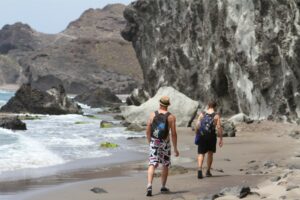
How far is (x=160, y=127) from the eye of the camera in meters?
10.0

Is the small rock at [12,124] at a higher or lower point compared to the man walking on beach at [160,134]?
lower

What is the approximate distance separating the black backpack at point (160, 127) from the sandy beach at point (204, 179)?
1.01 metres

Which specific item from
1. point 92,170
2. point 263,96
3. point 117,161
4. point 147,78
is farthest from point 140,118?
point 147,78

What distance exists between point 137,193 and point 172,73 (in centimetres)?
4741

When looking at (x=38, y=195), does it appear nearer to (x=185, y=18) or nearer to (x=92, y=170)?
(x=92, y=170)

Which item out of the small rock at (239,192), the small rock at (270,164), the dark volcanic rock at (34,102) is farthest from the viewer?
the dark volcanic rock at (34,102)

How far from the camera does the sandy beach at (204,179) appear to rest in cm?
952

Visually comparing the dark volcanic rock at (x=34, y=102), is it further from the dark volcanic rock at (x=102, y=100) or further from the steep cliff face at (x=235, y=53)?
the dark volcanic rock at (x=102, y=100)

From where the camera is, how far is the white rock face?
31.8 metres

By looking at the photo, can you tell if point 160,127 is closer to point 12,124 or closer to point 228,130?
point 228,130

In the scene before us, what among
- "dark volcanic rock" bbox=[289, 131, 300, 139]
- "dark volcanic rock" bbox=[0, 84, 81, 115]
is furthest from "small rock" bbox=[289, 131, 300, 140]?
"dark volcanic rock" bbox=[0, 84, 81, 115]

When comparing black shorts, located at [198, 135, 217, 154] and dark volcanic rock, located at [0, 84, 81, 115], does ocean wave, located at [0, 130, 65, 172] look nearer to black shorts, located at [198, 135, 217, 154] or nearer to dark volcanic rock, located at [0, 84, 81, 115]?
black shorts, located at [198, 135, 217, 154]

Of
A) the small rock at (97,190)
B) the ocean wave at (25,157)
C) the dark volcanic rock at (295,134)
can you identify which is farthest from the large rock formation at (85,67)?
the small rock at (97,190)

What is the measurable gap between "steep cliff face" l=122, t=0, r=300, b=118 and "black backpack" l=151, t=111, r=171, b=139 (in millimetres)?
16343
